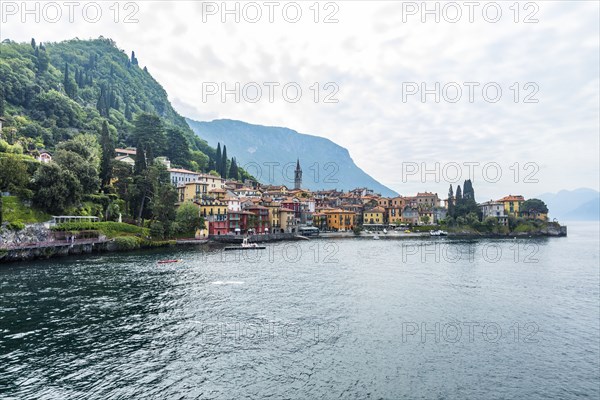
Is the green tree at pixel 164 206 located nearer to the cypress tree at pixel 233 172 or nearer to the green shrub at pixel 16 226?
the green shrub at pixel 16 226

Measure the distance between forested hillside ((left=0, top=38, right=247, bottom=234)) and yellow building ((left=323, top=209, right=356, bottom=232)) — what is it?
4145cm

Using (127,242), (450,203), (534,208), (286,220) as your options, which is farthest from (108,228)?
(534,208)

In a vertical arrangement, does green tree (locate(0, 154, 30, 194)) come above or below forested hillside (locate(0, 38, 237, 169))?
below

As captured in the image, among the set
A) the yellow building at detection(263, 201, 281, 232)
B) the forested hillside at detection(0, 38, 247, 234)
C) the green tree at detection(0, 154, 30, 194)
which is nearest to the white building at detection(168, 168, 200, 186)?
the forested hillside at detection(0, 38, 247, 234)

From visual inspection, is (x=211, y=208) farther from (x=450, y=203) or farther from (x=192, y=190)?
(x=450, y=203)

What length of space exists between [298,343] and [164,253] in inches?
1824

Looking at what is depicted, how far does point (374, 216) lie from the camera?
13550cm

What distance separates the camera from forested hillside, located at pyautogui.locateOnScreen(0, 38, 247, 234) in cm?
5800

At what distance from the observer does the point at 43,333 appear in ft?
71.5

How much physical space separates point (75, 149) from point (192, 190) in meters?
30.8

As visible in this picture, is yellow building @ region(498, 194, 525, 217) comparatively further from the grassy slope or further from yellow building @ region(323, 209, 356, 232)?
the grassy slope

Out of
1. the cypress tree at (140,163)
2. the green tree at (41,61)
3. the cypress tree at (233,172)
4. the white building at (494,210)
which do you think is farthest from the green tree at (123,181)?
the white building at (494,210)

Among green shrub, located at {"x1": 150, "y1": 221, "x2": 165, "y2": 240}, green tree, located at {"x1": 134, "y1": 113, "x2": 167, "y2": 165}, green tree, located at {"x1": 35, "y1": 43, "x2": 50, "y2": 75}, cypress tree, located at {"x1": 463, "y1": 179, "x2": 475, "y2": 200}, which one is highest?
green tree, located at {"x1": 35, "y1": 43, "x2": 50, "y2": 75}

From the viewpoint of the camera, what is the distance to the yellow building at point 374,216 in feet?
442
